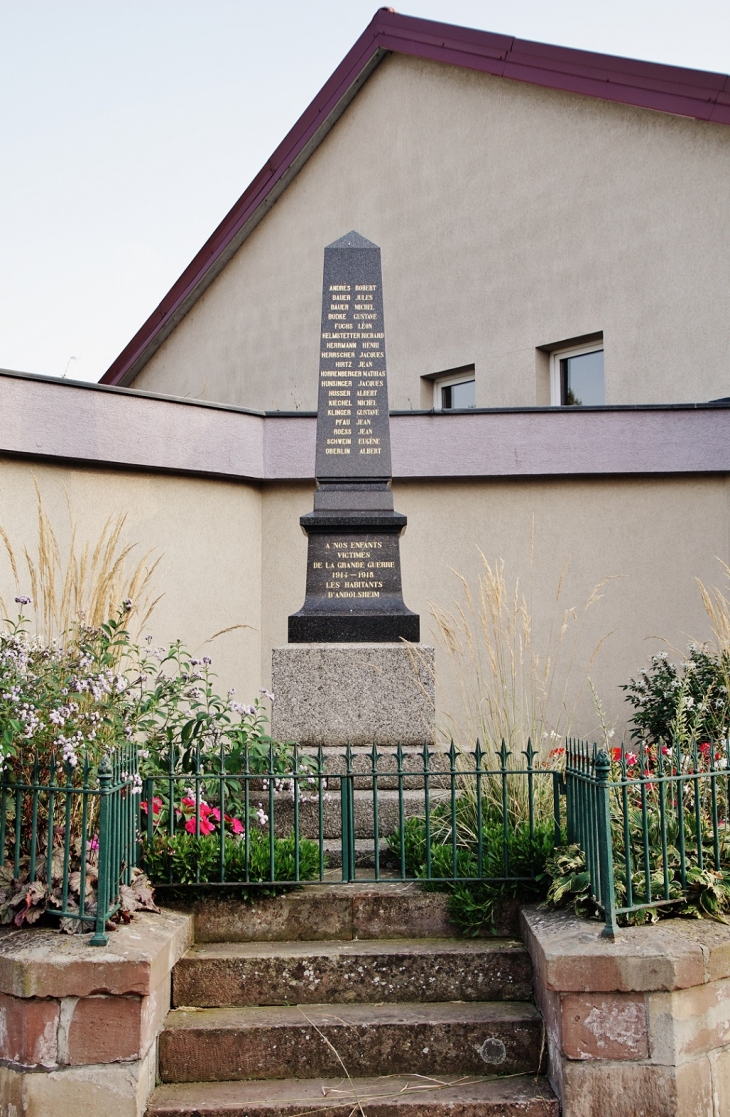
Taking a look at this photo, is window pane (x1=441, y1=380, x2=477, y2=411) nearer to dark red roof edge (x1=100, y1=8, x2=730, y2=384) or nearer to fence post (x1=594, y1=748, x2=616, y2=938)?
dark red roof edge (x1=100, y1=8, x2=730, y2=384)

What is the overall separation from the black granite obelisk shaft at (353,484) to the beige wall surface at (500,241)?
3756 millimetres

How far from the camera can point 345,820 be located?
4344mm

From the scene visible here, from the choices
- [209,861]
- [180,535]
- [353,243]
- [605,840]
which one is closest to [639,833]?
[605,840]

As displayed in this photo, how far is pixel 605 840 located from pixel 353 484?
3.09 m

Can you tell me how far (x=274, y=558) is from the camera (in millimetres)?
8711

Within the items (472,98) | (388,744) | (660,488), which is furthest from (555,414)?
(472,98)

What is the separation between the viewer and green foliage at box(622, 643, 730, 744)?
20.7ft

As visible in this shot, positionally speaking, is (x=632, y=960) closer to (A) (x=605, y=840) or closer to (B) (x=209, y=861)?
(A) (x=605, y=840)

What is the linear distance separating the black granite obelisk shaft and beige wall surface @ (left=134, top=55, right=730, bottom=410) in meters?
3.76

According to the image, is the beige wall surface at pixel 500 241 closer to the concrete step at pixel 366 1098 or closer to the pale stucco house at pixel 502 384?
the pale stucco house at pixel 502 384

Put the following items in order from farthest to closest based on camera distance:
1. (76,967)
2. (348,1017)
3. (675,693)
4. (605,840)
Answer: (675,693)
(348,1017)
(605,840)
(76,967)

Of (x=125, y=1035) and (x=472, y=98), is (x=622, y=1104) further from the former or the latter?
(x=472, y=98)

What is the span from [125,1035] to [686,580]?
5.95 meters

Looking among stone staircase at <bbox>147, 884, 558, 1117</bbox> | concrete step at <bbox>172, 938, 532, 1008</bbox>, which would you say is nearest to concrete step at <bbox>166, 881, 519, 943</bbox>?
stone staircase at <bbox>147, 884, 558, 1117</bbox>
